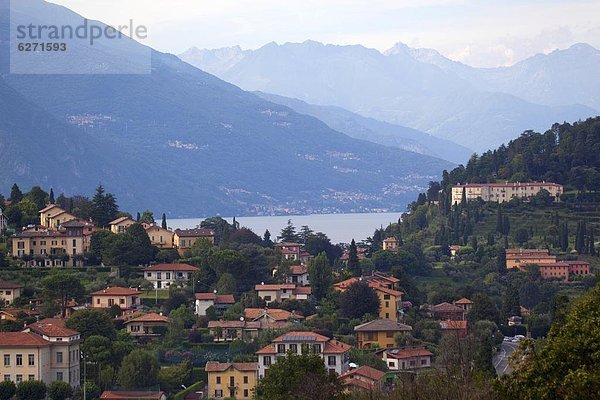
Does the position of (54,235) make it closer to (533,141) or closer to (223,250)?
(223,250)

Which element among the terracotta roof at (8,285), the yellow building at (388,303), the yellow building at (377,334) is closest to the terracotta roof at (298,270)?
the yellow building at (388,303)

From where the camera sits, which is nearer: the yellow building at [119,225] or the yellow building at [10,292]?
the yellow building at [10,292]

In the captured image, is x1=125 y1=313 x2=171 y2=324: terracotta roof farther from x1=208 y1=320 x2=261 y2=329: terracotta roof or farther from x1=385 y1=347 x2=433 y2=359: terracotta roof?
x1=385 y1=347 x2=433 y2=359: terracotta roof

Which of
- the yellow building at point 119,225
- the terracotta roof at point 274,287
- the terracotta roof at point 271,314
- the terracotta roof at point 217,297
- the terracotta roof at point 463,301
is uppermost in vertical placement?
the yellow building at point 119,225

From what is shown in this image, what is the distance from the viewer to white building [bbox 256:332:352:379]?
47.0 m

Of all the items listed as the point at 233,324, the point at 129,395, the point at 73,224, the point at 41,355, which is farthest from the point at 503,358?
the point at 73,224

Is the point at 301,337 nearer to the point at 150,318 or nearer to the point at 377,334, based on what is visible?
the point at 377,334

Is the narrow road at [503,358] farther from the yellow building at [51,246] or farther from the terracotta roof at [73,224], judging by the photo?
the terracotta roof at [73,224]

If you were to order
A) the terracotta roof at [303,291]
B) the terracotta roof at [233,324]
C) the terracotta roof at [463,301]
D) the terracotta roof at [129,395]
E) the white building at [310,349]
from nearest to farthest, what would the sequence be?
the terracotta roof at [129,395], the white building at [310,349], the terracotta roof at [233,324], the terracotta roof at [303,291], the terracotta roof at [463,301]

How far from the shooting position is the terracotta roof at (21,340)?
43.8 meters

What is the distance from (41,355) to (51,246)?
20554 millimetres

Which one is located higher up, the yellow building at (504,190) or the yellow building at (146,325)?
the yellow building at (504,190)

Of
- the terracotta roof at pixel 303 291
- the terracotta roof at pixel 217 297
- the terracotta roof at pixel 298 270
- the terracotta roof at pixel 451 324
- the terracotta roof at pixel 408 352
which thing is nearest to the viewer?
the terracotta roof at pixel 408 352

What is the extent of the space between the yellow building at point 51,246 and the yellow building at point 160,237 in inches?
231
